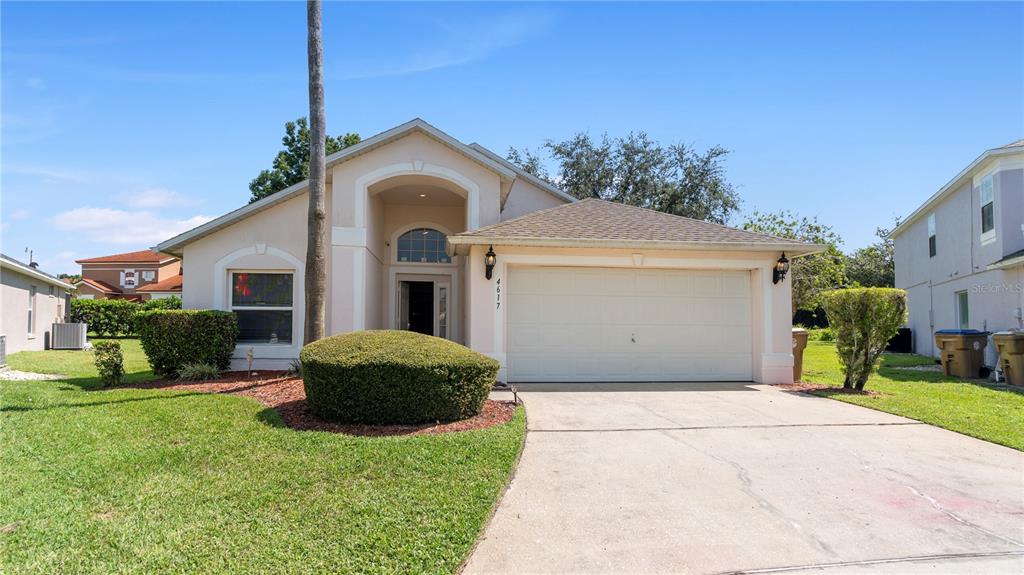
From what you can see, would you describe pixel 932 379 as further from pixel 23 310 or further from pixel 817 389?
pixel 23 310

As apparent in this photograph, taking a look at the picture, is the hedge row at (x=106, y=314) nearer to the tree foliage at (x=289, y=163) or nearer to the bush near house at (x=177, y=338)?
the tree foliage at (x=289, y=163)

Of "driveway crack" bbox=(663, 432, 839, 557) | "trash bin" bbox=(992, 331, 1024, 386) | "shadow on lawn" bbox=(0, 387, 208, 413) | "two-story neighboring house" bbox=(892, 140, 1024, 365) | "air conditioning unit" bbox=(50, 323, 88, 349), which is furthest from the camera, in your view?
"air conditioning unit" bbox=(50, 323, 88, 349)

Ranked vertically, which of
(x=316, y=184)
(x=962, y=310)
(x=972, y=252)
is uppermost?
(x=316, y=184)

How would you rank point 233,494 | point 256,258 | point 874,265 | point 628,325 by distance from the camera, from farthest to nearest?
1. point 874,265
2. point 256,258
3. point 628,325
4. point 233,494

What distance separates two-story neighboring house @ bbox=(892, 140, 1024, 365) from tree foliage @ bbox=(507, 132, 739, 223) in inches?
389

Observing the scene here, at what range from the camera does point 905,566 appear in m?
3.37

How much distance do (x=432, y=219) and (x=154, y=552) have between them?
11.8 m

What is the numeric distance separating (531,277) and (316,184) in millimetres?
4335

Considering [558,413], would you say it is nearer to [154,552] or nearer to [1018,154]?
[154,552]

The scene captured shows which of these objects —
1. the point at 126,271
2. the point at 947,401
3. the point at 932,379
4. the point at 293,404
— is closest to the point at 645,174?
the point at 932,379

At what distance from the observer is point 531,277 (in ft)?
34.8

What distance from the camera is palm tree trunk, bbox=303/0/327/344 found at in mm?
9562

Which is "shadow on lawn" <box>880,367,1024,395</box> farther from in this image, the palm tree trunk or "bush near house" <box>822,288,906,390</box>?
the palm tree trunk

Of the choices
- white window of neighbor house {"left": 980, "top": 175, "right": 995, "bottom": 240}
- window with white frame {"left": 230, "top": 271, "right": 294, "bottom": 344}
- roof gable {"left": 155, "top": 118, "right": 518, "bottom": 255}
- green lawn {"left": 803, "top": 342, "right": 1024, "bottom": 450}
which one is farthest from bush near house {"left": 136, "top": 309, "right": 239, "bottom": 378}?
white window of neighbor house {"left": 980, "top": 175, "right": 995, "bottom": 240}
